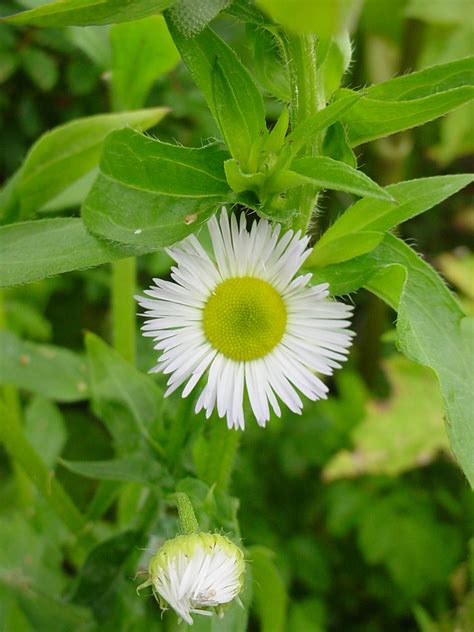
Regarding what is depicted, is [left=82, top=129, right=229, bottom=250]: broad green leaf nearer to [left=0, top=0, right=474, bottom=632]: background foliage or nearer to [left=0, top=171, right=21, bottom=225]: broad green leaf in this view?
[left=0, top=0, right=474, bottom=632]: background foliage

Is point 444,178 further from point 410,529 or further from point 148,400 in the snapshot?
point 410,529

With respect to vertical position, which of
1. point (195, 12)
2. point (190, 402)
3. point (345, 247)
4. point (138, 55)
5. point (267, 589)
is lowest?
point (267, 589)

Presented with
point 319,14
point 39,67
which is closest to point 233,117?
point 319,14

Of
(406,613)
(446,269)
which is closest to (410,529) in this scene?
(406,613)

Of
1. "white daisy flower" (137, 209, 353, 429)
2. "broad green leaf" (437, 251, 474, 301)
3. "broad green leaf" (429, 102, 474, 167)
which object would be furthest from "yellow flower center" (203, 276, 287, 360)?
"broad green leaf" (429, 102, 474, 167)

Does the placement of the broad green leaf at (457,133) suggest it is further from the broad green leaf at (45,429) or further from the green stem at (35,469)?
the green stem at (35,469)

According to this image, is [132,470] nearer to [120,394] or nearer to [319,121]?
[120,394]
